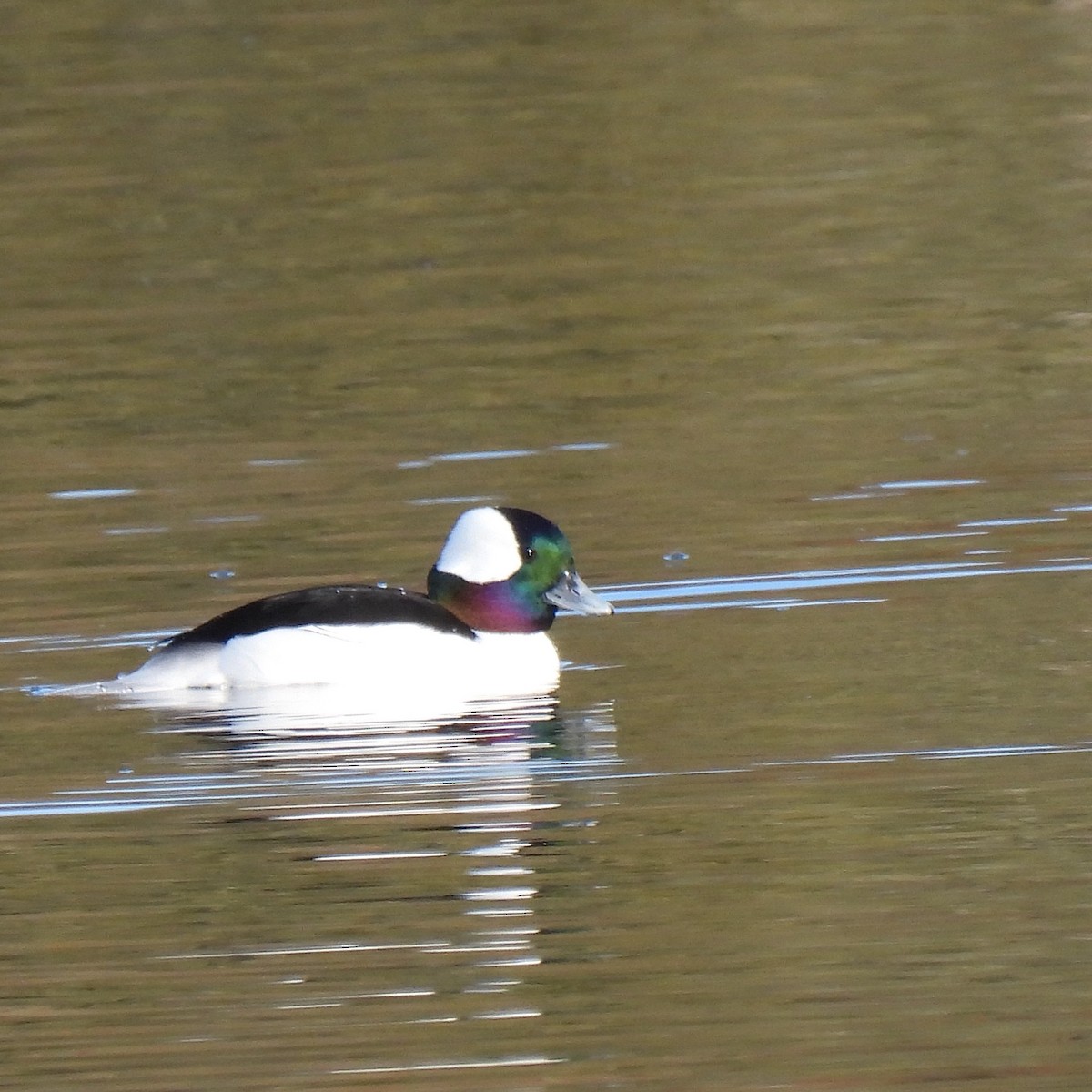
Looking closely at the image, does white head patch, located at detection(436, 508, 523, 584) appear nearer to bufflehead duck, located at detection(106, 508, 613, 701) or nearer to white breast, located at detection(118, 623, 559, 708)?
bufflehead duck, located at detection(106, 508, 613, 701)

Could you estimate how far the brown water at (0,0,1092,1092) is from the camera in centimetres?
650

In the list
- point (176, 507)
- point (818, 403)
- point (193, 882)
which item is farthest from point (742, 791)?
point (818, 403)

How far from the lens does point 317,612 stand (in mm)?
9203

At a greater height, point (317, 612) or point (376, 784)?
point (317, 612)

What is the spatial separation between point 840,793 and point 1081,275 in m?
8.32

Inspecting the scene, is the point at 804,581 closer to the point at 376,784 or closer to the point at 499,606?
the point at 499,606

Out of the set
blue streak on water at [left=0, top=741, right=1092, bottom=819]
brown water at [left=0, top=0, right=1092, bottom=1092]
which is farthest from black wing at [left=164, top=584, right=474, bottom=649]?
blue streak on water at [left=0, top=741, right=1092, bottom=819]

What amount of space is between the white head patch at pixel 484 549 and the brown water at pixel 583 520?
0.43 metres

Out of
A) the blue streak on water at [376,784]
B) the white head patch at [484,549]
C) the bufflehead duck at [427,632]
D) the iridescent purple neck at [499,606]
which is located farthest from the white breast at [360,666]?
the blue streak on water at [376,784]

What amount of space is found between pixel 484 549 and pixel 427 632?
21.4 inches

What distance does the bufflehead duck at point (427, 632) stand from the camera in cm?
927

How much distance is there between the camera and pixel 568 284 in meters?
16.2

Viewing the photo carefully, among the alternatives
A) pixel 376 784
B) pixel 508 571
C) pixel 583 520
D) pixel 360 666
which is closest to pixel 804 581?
pixel 508 571

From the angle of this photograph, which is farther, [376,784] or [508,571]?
[508,571]
